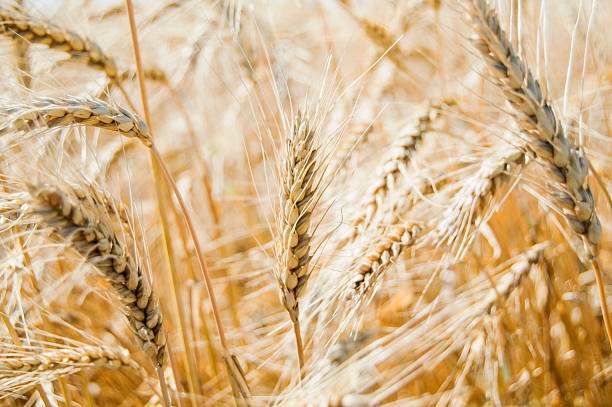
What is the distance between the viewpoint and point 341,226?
1.07 metres

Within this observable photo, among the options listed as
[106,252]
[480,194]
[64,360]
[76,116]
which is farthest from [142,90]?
[480,194]

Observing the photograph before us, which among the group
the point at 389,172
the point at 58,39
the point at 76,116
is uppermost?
the point at 58,39

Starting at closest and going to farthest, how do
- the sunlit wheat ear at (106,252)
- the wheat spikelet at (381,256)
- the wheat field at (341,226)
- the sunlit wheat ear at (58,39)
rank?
1. the sunlit wheat ear at (106,252)
2. the wheat field at (341,226)
3. the wheat spikelet at (381,256)
4. the sunlit wheat ear at (58,39)

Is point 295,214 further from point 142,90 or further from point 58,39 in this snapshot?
point 58,39

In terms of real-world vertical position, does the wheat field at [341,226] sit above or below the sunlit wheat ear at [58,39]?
below

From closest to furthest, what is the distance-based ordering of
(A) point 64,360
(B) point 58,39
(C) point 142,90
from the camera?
1. (A) point 64,360
2. (C) point 142,90
3. (B) point 58,39

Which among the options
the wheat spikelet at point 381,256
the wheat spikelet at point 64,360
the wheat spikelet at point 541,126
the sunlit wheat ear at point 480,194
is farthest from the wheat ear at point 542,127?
the wheat spikelet at point 64,360

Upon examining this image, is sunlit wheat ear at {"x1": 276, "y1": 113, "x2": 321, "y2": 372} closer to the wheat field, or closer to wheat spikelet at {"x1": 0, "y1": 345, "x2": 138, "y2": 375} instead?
the wheat field

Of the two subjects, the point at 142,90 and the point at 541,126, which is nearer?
the point at 541,126

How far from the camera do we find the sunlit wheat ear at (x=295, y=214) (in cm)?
74

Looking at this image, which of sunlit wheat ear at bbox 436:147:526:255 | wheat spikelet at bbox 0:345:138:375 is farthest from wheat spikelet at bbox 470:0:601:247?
wheat spikelet at bbox 0:345:138:375

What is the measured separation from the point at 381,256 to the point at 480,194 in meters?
0.22

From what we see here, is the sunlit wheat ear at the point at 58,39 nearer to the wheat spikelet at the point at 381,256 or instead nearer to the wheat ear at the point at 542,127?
the wheat spikelet at the point at 381,256

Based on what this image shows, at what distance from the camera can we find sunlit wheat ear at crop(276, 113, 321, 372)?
2.42ft
